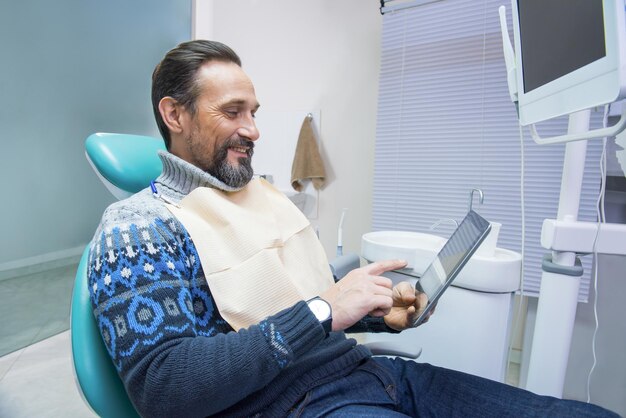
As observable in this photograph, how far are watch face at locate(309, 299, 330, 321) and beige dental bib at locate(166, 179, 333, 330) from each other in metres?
0.11

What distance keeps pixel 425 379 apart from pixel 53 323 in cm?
224

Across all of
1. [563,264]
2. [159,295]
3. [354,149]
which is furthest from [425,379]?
[354,149]

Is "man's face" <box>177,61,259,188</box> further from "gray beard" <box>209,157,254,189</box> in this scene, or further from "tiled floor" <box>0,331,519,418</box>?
"tiled floor" <box>0,331,519,418</box>

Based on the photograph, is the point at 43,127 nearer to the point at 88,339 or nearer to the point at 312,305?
the point at 88,339

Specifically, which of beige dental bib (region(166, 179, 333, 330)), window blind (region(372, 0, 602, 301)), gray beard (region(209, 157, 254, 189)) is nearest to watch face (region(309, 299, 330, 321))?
beige dental bib (region(166, 179, 333, 330))

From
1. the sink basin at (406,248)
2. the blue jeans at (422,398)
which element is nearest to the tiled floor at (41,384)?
the sink basin at (406,248)

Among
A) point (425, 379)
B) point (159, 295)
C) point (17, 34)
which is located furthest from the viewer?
point (17, 34)

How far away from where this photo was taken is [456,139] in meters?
1.80

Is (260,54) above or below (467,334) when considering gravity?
above

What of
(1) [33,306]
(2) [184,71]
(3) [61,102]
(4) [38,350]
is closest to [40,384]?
(4) [38,350]

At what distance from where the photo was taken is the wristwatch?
0.63 m

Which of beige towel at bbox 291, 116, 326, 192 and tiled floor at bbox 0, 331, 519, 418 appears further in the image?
beige towel at bbox 291, 116, 326, 192

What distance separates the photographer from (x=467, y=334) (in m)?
1.15

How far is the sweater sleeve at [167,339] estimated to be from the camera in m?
0.53
